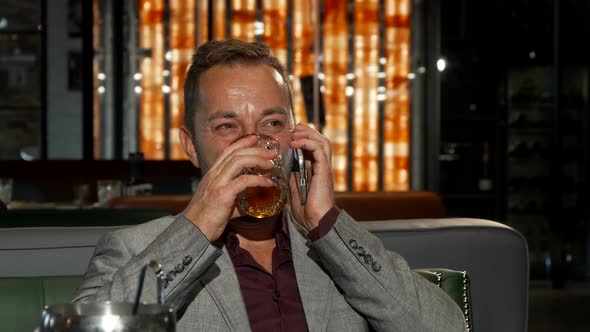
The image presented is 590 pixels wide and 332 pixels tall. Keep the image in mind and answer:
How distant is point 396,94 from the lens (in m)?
8.90

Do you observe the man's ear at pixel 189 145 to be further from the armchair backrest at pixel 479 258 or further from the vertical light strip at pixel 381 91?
the vertical light strip at pixel 381 91

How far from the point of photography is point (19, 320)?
1678 mm

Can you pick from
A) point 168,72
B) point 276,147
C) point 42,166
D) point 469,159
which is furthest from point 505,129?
point 276,147

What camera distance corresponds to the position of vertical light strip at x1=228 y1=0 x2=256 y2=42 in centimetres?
862

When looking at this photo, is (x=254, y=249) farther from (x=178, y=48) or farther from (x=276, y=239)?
(x=178, y=48)

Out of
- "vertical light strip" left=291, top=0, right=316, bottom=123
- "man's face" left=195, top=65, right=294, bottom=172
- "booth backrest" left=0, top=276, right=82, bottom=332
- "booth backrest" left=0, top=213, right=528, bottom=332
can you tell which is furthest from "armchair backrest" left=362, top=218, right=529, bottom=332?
"vertical light strip" left=291, top=0, right=316, bottom=123

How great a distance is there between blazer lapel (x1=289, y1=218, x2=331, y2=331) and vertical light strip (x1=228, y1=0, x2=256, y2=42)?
6.93m

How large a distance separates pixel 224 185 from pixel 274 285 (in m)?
0.36

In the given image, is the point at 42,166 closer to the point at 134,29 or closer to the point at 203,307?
the point at 134,29

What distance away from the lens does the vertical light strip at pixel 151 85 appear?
8469mm

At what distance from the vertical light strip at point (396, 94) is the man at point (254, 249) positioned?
6.97 metres

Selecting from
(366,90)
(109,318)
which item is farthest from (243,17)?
(109,318)

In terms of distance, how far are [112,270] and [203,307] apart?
18 centimetres

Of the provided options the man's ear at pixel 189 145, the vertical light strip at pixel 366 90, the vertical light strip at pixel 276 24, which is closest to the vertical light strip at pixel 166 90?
the vertical light strip at pixel 276 24
